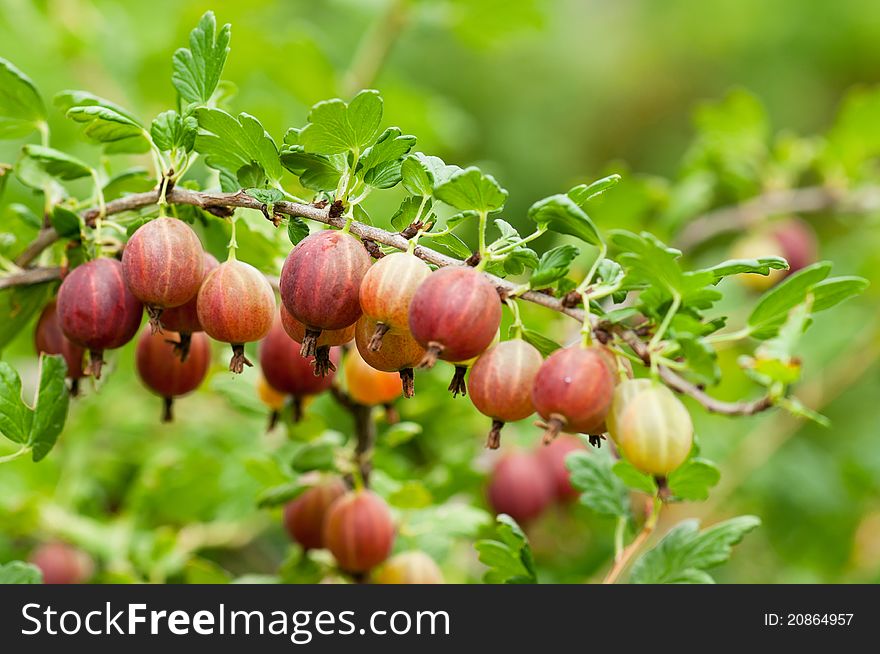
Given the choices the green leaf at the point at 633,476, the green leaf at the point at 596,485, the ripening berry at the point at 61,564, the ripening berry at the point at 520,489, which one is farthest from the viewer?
the ripening berry at the point at 520,489

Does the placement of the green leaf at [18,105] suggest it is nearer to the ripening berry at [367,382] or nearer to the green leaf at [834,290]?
the ripening berry at [367,382]

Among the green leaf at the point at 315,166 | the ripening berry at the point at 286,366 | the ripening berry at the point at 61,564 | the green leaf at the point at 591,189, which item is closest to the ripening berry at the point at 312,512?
the ripening berry at the point at 286,366

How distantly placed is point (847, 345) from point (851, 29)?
2.51m

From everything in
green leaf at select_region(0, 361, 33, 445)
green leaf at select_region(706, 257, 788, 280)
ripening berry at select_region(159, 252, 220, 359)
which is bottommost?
green leaf at select_region(706, 257, 788, 280)

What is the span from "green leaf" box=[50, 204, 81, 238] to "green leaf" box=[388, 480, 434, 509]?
58 cm

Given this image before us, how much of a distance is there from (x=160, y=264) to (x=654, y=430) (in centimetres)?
49

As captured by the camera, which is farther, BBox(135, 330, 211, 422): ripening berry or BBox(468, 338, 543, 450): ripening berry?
BBox(135, 330, 211, 422): ripening berry

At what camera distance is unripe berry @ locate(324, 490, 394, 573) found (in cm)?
128

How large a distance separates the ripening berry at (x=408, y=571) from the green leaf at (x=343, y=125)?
0.66 m

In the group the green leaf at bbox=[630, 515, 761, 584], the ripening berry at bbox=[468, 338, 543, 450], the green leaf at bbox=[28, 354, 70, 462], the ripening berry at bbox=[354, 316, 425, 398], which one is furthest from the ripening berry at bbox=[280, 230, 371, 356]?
the green leaf at bbox=[630, 515, 761, 584]

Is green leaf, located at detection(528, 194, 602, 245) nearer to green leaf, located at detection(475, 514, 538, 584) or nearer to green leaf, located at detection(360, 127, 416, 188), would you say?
green leaf, located at detection(360, 127, 416, 188)

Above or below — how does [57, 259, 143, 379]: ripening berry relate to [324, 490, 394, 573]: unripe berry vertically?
above

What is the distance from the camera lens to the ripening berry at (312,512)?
138 centimetres

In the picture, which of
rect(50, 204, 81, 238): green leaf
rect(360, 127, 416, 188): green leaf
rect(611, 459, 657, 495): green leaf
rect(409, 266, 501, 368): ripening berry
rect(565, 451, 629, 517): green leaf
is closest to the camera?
rect(409, 266, 501, 368): ripening berry
